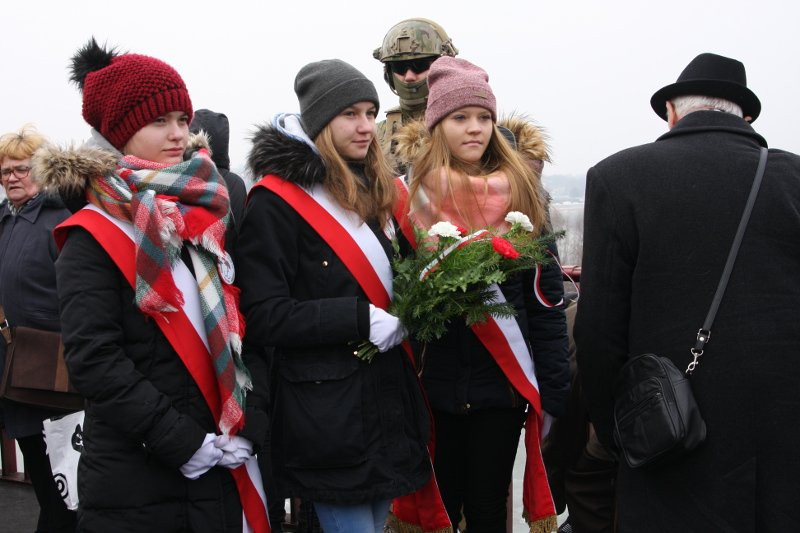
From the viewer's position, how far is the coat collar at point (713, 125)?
2330mm

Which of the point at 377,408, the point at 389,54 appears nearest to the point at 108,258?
the point at 377,408

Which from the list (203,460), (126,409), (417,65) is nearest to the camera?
(126,409)

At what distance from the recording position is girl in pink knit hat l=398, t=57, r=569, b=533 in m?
2.91

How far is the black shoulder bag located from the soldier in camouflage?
2.92 m

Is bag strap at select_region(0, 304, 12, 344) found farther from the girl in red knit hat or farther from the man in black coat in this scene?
the man in black coat

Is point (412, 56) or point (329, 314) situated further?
point (412, 56)

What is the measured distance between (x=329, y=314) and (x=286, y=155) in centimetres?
56

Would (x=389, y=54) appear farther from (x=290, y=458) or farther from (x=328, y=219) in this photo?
(x=290, y=458)

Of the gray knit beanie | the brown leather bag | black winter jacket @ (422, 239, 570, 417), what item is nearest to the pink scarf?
black winter jacket @ (422, 239, 570, 417)

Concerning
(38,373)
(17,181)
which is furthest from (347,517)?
(17,181)

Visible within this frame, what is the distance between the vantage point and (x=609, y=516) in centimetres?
326

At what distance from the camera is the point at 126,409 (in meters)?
2.17

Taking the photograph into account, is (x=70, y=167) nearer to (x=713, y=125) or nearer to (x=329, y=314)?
(x=329, y=314)

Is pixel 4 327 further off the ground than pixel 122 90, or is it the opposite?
pixel 122 90
